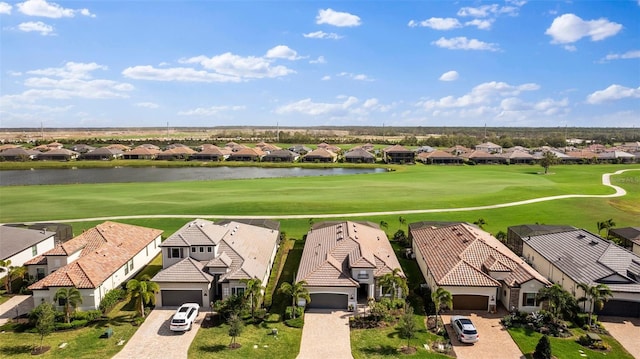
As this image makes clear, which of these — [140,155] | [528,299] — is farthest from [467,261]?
[140,155]

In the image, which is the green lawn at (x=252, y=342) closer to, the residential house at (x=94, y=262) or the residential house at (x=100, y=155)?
the residential house at (x=94, y=262)

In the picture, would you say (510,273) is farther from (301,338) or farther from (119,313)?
(119,313)

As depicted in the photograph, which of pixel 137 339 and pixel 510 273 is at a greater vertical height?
pixel 510 273

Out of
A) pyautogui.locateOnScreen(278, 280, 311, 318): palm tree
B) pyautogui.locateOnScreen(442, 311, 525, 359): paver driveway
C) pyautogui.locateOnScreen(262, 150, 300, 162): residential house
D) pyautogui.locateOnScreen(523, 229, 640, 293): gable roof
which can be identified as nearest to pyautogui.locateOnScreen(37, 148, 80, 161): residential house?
pyautogui.locateOnScreen(262, 150, 300, 162): residential house

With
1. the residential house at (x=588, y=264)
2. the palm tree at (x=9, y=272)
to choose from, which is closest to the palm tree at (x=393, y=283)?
the residential house at (x=588, y=264)

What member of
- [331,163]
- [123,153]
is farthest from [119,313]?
[123,153]

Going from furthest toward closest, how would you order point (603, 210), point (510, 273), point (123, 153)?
point (123, 153)
point (603, 210)
point (510, 273)

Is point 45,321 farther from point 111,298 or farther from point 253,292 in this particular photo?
point 253,292

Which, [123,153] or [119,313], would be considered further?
[123,153]
